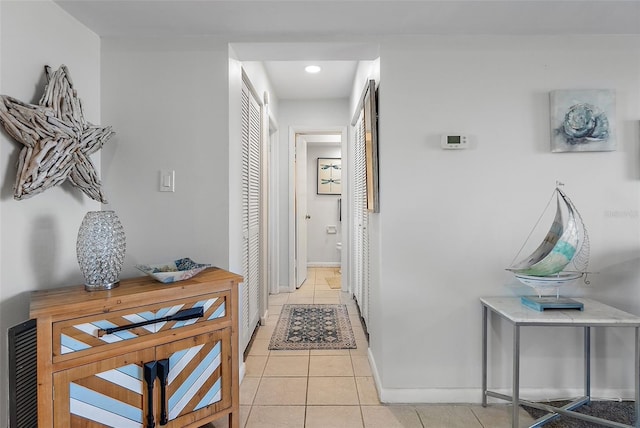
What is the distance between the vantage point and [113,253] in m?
1.54

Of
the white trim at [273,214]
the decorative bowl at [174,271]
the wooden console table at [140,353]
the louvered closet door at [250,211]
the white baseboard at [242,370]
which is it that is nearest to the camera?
the wooden console table at [140,353]

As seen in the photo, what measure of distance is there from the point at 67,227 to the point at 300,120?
3.10 m

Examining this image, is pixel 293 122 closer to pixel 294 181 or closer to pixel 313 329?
pixel 294 181

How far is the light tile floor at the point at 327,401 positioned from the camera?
1867 mm

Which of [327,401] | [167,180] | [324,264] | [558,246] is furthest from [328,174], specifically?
[558,246]

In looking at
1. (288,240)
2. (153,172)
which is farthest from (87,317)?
(288,240)

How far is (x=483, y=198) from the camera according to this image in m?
2.03

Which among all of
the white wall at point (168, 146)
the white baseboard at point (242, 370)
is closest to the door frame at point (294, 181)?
the white baseboard at point (242, 370)

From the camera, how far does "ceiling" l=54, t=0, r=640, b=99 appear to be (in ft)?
5.55

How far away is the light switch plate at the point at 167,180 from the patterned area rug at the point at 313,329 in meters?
1.54

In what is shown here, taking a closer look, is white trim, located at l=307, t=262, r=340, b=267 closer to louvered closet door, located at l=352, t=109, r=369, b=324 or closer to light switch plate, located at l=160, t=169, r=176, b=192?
louvered closet door, located at l=352, t=109, r=369, b=324

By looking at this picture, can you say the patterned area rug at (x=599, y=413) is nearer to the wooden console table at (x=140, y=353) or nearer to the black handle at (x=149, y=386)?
the wooden console table at (x=140, y=353)

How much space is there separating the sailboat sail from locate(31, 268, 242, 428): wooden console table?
1.56 m

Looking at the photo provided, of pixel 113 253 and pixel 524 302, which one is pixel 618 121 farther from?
→ pixel 113 253
